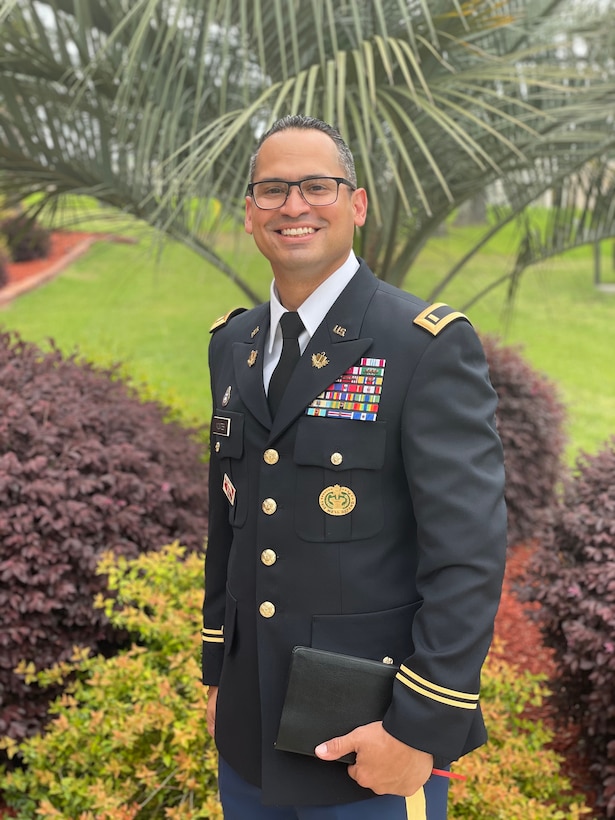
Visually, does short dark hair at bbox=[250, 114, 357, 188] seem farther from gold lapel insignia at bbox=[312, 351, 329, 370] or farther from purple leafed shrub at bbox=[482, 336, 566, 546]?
purple leafed shrub at bbox=[482, 336, 566, 546]

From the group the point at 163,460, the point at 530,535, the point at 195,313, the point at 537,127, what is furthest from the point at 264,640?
the point at 195,313

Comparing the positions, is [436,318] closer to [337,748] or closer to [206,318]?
[337,748]

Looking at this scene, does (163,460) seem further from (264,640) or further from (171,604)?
(264,640)

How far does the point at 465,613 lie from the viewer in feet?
4.28

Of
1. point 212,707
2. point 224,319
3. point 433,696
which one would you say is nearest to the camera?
point 433,696

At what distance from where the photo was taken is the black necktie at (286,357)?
4.96ft

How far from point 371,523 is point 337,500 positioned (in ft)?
0.22

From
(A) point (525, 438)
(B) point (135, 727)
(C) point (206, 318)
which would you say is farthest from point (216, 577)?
(C) point (206, 318)

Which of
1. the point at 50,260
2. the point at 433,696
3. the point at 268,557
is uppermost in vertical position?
the point at 268,557

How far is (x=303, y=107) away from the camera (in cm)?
343

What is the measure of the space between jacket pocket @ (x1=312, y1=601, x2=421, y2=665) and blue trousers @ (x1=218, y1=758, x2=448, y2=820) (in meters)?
0.22

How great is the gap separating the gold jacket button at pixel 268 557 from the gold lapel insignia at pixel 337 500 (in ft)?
0.40

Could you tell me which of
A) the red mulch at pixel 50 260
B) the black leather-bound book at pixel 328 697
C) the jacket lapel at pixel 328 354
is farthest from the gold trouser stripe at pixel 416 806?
the red mulch at pixel 50 260

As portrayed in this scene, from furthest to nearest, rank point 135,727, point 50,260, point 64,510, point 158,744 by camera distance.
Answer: point 50,260 → point 64,510 → point 158,744 → point 135,727
